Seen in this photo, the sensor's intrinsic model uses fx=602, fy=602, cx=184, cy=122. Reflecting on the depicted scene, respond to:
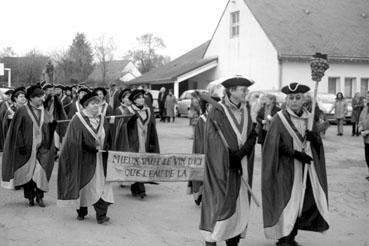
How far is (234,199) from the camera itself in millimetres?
6195

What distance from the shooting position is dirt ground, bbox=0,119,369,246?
7.31 metres

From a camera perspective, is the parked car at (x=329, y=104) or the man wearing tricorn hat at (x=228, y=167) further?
the parked car at (x=329, y=104)

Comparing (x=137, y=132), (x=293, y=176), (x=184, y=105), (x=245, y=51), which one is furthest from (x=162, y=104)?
(x=293, y=176)

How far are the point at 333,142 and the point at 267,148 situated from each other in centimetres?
1368

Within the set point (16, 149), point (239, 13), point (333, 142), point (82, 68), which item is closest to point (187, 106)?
point (239, 13)

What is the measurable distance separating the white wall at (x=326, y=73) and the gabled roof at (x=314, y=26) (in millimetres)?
631

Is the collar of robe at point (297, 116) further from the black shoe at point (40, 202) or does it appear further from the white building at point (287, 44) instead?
the white building at point (287, 44)

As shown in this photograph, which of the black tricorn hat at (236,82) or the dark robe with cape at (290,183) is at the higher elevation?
the black tricorn hat at (236,82)

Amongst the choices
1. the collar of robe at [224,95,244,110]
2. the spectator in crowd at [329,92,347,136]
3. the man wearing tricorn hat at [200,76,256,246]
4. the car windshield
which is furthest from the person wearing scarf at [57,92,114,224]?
the car windshield

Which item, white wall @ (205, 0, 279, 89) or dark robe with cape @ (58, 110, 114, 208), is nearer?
dark robe with cape @ (58, 110, 114, 208)

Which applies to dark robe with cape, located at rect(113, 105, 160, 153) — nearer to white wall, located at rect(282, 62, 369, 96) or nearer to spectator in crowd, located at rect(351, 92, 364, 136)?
spectator in crowd, located at rect(351, 92, 364, 136)

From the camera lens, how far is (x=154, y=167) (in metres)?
8.31

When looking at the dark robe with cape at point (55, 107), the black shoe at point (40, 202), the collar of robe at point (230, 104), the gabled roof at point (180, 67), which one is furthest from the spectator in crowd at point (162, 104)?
the collar of robe at point (230, 104)

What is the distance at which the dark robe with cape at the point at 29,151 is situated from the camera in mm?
9391
